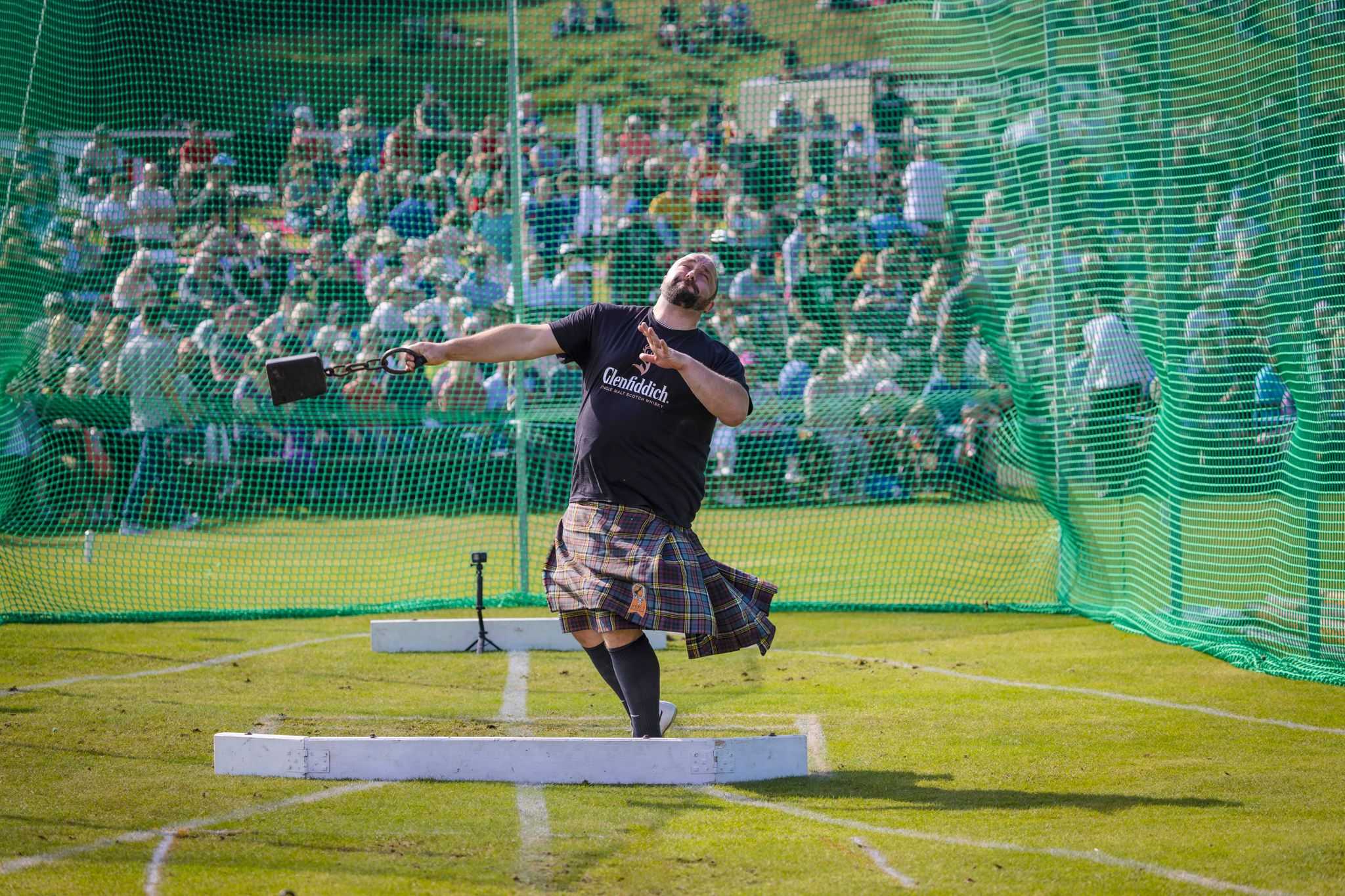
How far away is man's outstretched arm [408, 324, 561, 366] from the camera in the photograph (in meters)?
4.67

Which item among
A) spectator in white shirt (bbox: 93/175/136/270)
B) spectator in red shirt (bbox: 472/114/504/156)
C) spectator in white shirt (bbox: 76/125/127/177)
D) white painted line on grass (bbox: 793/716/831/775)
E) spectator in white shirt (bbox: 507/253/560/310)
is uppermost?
spectator in red shirt (bbox: 472/114/504/156)

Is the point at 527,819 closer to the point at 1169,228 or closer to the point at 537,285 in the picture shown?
the point at 1169,228

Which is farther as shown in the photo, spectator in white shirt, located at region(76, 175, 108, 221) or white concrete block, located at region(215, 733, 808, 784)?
spectator in white shirt, located at region(76, 175, 108, 221)

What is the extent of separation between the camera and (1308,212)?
6.34 metres

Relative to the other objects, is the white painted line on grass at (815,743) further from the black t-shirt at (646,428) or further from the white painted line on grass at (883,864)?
the black t-shirt at (646,428)

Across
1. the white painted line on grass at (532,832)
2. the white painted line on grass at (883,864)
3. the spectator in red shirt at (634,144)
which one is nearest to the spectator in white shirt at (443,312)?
the spectator in red shirt at (634,144)

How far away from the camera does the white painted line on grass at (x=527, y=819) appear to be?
11.2ft

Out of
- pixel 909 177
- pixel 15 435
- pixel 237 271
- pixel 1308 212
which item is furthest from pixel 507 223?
pixel 1308 212

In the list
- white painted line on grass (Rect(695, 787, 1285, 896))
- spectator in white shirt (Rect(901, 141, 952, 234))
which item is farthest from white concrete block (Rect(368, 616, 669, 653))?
spectator in white shirt (Rect(901, 141, 952, 234))

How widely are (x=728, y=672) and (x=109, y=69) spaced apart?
6.66 meters

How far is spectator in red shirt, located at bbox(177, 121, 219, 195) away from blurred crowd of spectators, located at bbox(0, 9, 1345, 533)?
2cm

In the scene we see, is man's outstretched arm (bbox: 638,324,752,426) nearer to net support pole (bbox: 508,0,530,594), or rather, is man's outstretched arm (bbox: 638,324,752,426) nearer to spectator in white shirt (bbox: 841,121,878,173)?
net support pole (bbox: 508,0,530,594)

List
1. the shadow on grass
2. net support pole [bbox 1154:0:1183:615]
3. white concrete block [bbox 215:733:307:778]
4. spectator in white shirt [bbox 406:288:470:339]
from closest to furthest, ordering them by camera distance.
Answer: the shadow on grass < white concrete block [bbox 215:733:307:778] < net support pole [bbox 1154:0:1183:615] < spectator in white shirt [bbox 406:288:470:339]

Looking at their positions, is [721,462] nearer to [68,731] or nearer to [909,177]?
[909,177]
